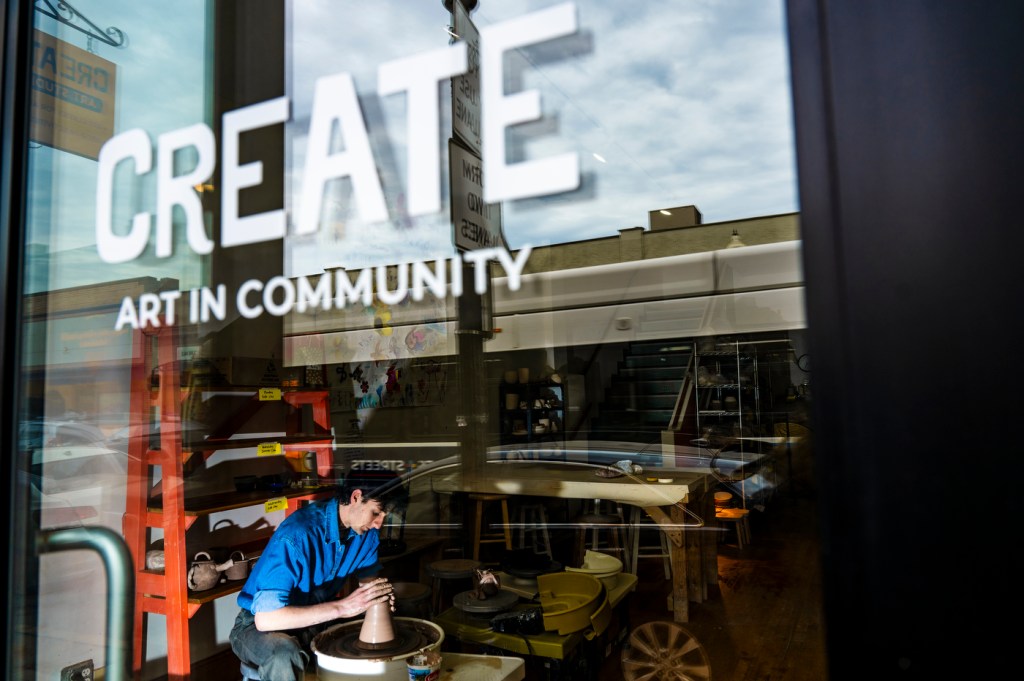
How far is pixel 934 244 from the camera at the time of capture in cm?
59

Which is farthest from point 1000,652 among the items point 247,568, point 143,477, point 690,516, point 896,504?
point 690,516

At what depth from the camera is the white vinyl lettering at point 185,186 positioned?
138 centimetres

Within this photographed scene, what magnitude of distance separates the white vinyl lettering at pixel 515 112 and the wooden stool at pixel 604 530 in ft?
12.7

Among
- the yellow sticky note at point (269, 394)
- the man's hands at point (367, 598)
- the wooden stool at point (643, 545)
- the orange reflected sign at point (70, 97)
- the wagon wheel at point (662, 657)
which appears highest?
the orange reflected sign at point (70, 97)

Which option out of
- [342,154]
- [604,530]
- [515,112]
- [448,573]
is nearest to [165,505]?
[448,573]

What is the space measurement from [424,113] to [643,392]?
6.90 m

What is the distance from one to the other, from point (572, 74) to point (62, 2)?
45.0 inches

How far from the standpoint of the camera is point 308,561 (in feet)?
7.31

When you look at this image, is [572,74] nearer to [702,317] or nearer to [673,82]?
[673,82]

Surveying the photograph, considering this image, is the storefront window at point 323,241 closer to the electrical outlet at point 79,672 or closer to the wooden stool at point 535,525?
the electrical outlet at point 79,672

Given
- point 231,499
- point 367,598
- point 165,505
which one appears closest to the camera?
point 367,598

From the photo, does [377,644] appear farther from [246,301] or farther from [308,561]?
[246,301]

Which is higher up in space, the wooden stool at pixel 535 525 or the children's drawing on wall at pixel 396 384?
the children's drawing on wall at pixel 396 384

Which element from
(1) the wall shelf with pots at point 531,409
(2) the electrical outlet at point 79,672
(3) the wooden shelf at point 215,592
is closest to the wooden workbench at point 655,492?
(1) the wall shelf with pots at point 531,409
